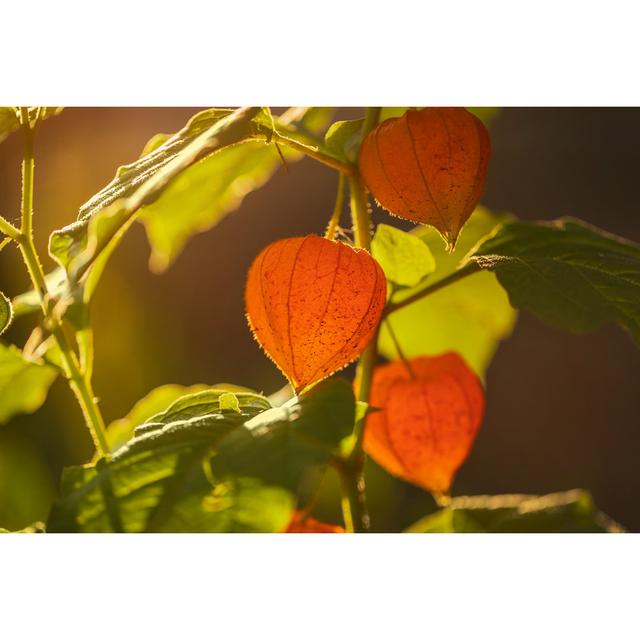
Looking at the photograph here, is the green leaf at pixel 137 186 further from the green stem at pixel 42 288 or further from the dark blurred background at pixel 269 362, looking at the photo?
the dark blurred background at pixel 269 362

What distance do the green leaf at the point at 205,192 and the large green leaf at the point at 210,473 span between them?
0.39m

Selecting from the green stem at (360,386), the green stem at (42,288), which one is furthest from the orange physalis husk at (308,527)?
the green stem at (42,288)

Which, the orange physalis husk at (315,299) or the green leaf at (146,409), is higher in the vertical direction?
the orange physalis husk at (315,299)

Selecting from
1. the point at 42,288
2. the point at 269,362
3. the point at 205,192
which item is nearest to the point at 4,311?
the point at 42,288

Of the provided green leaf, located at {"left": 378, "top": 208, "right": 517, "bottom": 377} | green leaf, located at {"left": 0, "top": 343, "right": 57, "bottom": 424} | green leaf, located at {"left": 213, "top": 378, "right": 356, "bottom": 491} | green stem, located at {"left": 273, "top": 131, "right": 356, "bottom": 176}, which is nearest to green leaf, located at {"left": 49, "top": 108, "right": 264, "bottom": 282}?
green stem, located at {"left": 273, "top": 131, "right": 356, "bottom": 176}

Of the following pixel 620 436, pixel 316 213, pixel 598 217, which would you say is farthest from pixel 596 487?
pixel 316 213

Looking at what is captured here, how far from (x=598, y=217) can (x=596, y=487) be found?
0.70 m

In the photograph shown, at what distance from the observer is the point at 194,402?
57 centimetres

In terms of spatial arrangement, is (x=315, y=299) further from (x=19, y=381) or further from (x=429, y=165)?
(x=19, y=381)

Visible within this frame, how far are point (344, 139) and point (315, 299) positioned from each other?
193mm

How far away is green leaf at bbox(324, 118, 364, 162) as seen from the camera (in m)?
0.65

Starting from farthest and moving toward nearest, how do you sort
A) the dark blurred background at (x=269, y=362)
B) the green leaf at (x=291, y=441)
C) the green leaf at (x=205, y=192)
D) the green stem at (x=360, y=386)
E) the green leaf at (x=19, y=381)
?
the dark blurred background at (x=269, y=362), the green leaf at (x=205, y=192), the green leaf at (x=19, y=381), the green stem at (x=360, y=386), the green leaf at (x=291, y=441)

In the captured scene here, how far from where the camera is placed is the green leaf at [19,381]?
746mm
